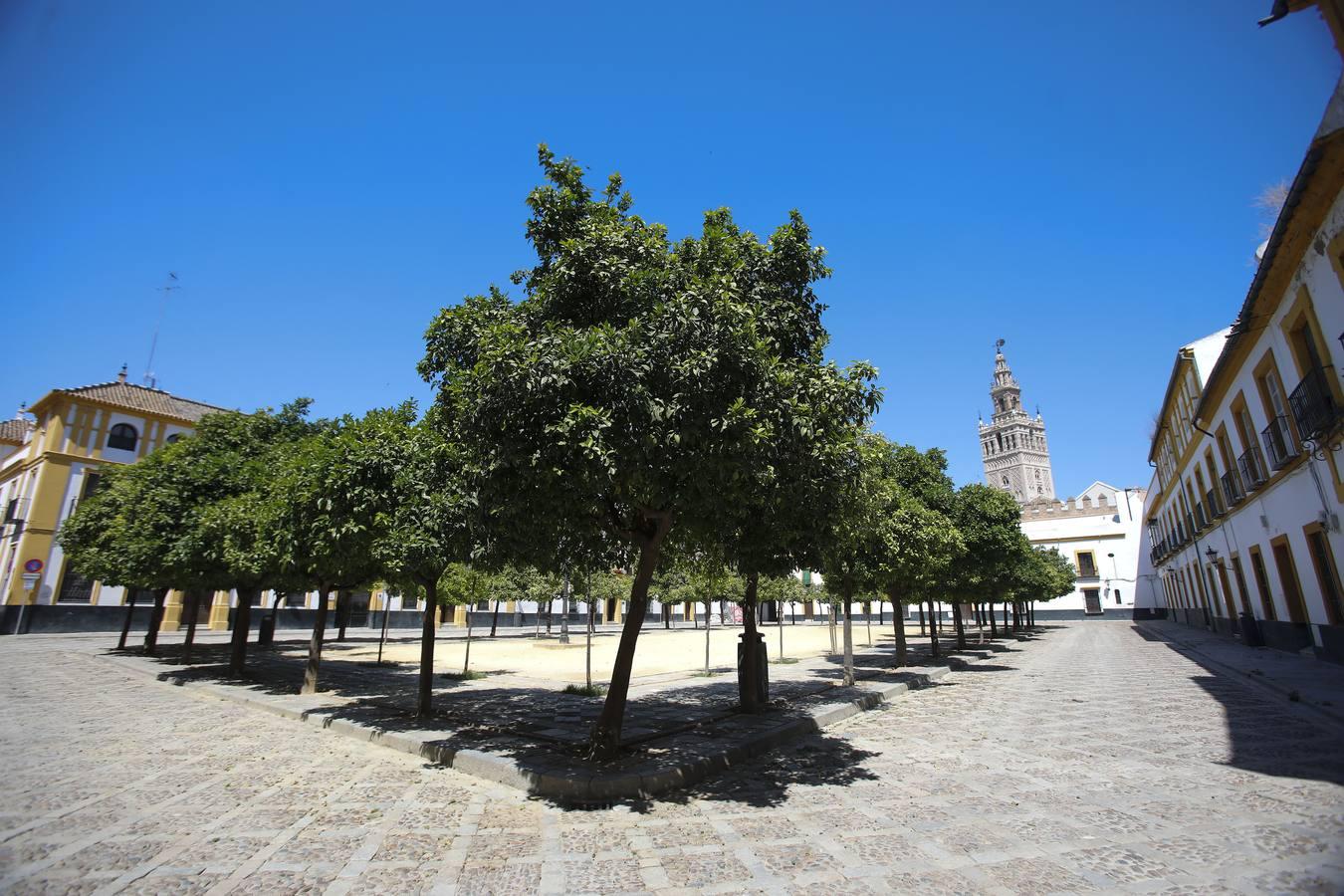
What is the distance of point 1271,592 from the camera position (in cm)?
1866

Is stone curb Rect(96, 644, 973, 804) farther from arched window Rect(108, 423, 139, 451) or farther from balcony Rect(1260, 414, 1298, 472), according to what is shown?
arched window Rect(108, 423, 139, 451)

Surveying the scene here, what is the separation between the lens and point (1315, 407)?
491 inches

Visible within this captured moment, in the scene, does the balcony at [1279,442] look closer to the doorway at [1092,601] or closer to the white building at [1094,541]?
the white building at [1094,541]

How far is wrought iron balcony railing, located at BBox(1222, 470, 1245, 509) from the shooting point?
19.4 m

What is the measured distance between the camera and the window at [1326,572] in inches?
564

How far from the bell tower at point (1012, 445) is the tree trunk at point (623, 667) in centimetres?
11079

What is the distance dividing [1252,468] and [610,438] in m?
21.0

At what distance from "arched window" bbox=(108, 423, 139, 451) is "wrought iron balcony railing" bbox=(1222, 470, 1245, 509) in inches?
2004

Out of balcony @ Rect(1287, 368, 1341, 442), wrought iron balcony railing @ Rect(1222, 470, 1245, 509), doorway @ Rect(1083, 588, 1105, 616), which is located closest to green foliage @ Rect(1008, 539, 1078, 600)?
wrought iron balcony railing @ Rect(1222, 470, 1245, 509)

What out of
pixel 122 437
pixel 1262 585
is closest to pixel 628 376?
pixel 1262 585

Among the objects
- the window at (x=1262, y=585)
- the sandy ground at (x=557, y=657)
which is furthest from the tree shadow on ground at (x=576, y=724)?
the window at (x=1262, y=585)

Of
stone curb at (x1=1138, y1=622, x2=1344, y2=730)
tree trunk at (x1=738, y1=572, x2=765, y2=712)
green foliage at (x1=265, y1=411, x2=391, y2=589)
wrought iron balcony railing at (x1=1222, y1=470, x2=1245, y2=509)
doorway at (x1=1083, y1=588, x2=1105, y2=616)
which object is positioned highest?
wrought iron balcony railing at (x1=1222, y1=470, x2=1245, y2=509)

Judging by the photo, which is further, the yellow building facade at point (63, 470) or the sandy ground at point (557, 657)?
the yellow building facade at point (63, 470)

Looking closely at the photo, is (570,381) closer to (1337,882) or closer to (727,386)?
(727,386)
